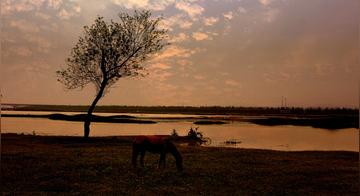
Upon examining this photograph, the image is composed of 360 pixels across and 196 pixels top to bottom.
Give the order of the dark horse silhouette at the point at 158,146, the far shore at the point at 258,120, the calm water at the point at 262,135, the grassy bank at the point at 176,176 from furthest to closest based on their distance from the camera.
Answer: the far shore at the point at 258,120, the calm water at the point at 262,135, the dark horse silhouette at the point at 158,146, the grassy bank at the point at 176,176

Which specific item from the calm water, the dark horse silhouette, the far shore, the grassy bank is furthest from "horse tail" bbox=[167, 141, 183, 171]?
the far shore

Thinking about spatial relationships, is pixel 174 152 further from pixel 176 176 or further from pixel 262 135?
pixel 262 135

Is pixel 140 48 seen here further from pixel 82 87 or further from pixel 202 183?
pixel 202 183

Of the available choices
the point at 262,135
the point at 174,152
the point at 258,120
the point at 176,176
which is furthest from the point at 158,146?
the point at 258,120

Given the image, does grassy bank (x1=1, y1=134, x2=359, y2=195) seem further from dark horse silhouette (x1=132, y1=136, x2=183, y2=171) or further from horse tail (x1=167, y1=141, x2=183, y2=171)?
dark horse silhouette (x1=132, y1=136, x2=183, y2=171)

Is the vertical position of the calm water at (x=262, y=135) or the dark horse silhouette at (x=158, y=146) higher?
the dark horse silhouette at (x=158, y=146)

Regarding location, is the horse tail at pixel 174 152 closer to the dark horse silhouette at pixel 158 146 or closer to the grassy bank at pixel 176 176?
the dark horse silhouette at pixel 158 146

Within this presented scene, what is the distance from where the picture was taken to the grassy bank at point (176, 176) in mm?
19094

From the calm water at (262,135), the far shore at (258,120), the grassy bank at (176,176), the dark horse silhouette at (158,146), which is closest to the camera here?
the grassy bank at (176,176)

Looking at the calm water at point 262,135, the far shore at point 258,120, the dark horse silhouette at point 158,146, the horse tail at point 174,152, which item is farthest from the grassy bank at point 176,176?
the far shore at point 258,120

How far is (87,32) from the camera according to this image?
50062 mm

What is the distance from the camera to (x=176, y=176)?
71.7 feet

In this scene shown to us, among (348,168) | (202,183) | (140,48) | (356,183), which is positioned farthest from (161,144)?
(140,48)

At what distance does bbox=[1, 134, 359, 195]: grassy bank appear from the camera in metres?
19.1
